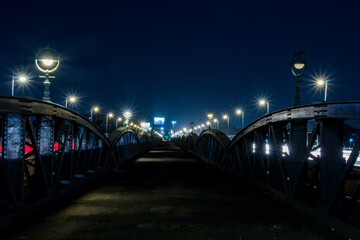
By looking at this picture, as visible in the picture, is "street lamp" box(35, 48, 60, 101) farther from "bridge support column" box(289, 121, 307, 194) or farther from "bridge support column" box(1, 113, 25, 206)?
"bridge support column" box(289, 121, 307, 194)

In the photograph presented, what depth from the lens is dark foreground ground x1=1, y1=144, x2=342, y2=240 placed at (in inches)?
265

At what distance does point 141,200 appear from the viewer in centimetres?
1053

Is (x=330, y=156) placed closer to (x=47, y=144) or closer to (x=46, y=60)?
(x=47, y=144)

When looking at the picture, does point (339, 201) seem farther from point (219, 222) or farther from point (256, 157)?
point (256, 157)

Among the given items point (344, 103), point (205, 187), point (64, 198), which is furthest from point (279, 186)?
point (64, 198)

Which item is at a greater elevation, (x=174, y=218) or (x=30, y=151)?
(x=30, y=151)

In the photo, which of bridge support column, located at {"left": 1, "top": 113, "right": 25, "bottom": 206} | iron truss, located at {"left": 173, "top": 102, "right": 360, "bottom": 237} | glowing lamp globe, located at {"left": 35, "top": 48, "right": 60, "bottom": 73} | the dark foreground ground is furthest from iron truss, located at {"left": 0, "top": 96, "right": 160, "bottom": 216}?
iron truss, located at {"left": 173, "top": 102, "right": 360, "bottom": 237}

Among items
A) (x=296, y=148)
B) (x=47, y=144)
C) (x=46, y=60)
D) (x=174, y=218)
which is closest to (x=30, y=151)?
(x=47, y=144)

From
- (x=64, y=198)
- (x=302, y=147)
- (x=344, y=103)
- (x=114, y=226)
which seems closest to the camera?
(x=344, y=103)

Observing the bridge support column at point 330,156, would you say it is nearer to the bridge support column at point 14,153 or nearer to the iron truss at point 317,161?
the iron truss at point 317,161

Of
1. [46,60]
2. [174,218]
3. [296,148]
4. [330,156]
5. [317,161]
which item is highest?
[46,60]

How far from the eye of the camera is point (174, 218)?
8.11 metres

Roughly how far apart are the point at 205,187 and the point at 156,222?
627cm

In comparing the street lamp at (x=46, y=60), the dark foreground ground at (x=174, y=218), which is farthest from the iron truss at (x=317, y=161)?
the street lamp at (x=46, y=60)
